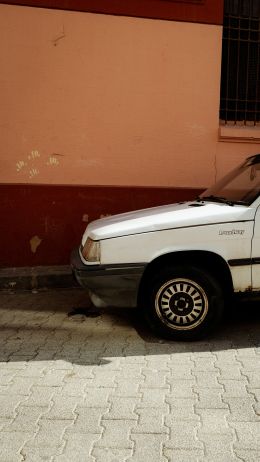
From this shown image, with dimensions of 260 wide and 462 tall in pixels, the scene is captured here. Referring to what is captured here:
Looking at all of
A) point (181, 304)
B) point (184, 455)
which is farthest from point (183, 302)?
point (184, 455)

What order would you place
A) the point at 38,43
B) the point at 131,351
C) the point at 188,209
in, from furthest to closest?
the point at 38,43, the point at 188,209, the point at 131,351

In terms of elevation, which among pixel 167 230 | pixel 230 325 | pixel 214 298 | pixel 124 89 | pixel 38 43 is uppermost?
pixel 38 43

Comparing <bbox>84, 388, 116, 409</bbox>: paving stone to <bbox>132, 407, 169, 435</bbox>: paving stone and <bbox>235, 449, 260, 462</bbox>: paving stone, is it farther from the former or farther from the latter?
<bbox>235, 449, 260, 462</bbox>: paving stone

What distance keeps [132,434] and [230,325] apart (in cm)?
240

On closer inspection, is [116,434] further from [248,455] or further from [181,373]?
[181,373]

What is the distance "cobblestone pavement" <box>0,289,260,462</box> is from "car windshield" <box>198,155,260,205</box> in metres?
1.28

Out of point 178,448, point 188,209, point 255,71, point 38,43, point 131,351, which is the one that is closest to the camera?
point 178,448

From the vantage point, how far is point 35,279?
6.77 m

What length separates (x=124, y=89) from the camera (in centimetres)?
718

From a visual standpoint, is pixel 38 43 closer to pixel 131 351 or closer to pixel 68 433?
pixel 131 351

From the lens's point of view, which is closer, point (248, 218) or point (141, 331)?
point (248, 218)

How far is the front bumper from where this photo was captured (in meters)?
4.64

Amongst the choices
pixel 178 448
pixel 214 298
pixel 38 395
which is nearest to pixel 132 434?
pixel 178 448

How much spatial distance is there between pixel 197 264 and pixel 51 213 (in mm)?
2925
